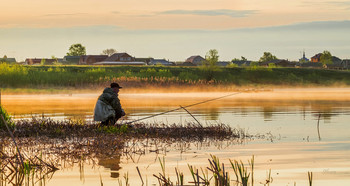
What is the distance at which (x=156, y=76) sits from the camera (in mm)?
74875

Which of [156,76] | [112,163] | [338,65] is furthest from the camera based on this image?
[338,65]

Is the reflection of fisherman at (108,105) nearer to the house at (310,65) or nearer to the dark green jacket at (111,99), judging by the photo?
the dark green jacket at (111,99)

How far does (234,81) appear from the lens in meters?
91.9

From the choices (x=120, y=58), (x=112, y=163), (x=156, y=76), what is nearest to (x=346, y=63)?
(x=120, y=58)

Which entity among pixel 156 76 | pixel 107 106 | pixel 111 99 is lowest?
pixel 156 76

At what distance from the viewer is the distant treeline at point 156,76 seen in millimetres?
56219

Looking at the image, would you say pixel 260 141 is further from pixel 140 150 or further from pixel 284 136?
pixel 140 150

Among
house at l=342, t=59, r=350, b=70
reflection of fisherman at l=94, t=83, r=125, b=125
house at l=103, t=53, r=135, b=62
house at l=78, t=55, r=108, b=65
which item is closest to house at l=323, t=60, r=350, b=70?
house at l=342, t=59, r=350, b=70

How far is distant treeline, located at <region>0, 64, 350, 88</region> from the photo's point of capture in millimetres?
56219

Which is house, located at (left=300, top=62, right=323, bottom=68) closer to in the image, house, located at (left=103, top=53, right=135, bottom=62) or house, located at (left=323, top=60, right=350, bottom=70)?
house, located at (left=323, top=60, right=350, bottom=70)

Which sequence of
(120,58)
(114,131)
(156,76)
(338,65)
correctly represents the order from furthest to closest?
1. (338,65)
2. (120,58)
3. (156,76)
4. (114,131)

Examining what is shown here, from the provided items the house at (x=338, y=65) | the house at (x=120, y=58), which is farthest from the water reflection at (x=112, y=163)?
the house at (x=338, y=65)

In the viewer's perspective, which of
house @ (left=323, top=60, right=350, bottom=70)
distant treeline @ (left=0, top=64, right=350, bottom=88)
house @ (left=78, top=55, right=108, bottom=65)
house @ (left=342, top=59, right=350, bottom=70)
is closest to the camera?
distant treeline @ (left=0, top=64, right=350, bottom=88)

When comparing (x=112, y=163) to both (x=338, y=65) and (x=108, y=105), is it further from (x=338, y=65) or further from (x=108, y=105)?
(x=338, y=65)
